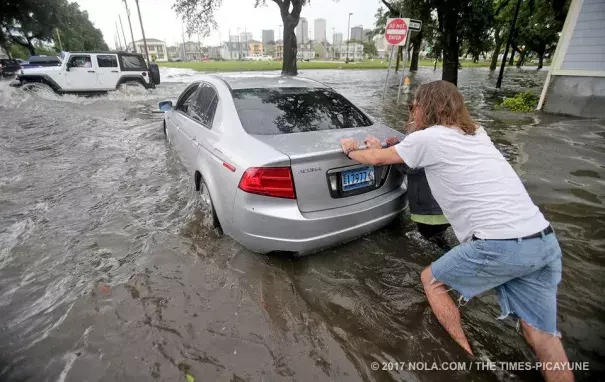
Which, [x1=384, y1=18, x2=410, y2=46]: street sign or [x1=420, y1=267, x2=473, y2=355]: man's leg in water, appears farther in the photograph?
[x1=384, y1=18, x2=410, y2=46]: street sign

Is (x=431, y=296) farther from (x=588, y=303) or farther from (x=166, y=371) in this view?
(x=166, y=371)

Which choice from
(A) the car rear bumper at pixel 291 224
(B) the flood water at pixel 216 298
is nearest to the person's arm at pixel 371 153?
(A) the car rear bumper at pixel 291 224

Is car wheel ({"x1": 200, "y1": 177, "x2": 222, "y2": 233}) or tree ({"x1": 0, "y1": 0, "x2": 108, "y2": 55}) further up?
tree ({"x1": 0, "y1": 0, "x2": 108, "y2": 55})

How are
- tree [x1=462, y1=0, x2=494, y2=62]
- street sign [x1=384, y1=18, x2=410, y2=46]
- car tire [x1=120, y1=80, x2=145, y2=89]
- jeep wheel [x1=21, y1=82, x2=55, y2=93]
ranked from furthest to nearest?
1. tree [x1=462, y1=0, x2=494, y2=62]
2. car tire [x1=120, y1=80, x2=145, y2=89]
3. jeep wheel [x1=21, y1=82, x2=55, y2=93]
4. street sign [x1=384, y1=18, x2=410, y2=46]

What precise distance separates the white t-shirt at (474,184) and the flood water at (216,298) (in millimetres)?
865

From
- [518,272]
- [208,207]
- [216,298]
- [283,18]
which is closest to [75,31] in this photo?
[283,18]

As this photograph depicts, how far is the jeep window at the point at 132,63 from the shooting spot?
1273cm

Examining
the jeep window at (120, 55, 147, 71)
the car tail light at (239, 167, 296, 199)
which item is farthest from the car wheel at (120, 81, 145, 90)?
the car tail light at (239, 167, 296, 199)

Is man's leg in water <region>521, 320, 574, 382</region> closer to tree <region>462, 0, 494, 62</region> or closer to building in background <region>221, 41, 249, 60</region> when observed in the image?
tree <region>462, 0, 494, 62</region>

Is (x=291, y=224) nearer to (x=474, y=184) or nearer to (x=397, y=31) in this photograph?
(x=474, y=184)

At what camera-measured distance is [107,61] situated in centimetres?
1226

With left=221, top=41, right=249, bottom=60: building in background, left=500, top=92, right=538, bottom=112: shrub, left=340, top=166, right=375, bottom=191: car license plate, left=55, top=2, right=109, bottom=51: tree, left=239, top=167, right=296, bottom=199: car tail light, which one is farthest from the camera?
left=221, top=41, right=249, bottom=60: building in background

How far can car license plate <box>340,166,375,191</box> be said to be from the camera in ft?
8.23

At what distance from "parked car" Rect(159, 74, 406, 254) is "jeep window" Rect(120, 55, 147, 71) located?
11.7 m
